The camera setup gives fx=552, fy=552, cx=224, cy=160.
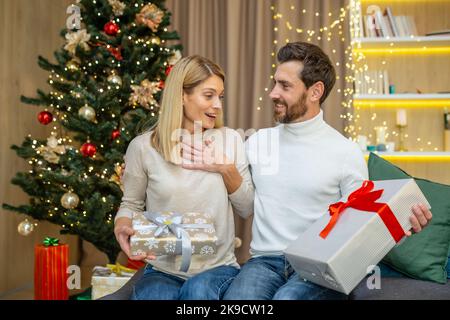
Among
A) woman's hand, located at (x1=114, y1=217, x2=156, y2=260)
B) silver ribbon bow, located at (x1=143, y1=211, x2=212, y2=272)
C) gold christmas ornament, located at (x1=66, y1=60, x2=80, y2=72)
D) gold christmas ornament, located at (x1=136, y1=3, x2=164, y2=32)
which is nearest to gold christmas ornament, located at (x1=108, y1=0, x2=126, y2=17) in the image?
gold christmas ornament, located at (x1=136, y1=3, x2=164, y2=32)

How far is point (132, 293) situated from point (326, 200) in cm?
70

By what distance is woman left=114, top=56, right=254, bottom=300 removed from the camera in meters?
1.76

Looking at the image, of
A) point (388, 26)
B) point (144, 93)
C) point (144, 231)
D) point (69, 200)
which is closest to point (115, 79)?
point (144, 93)

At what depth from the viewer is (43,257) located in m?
3.12

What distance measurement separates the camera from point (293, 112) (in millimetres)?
1960

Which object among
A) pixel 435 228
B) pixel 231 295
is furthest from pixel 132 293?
pixel 435 228

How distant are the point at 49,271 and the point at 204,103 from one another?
5.84 feet

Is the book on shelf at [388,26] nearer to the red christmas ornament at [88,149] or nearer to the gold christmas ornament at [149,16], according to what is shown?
the gold christmas ornament at [149,16]

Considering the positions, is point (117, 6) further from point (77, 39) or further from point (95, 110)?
point (95, 110)

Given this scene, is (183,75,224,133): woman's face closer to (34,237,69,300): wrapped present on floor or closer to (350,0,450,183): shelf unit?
(34,237,69,300): wrapped present on floor

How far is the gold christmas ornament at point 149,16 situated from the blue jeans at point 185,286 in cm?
200

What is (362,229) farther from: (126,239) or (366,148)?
(366,148)

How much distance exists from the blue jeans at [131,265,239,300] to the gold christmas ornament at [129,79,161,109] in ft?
5.50

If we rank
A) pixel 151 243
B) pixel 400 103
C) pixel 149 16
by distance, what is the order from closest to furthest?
pixel 151 243, pixel 149 16, pixel 400 103
